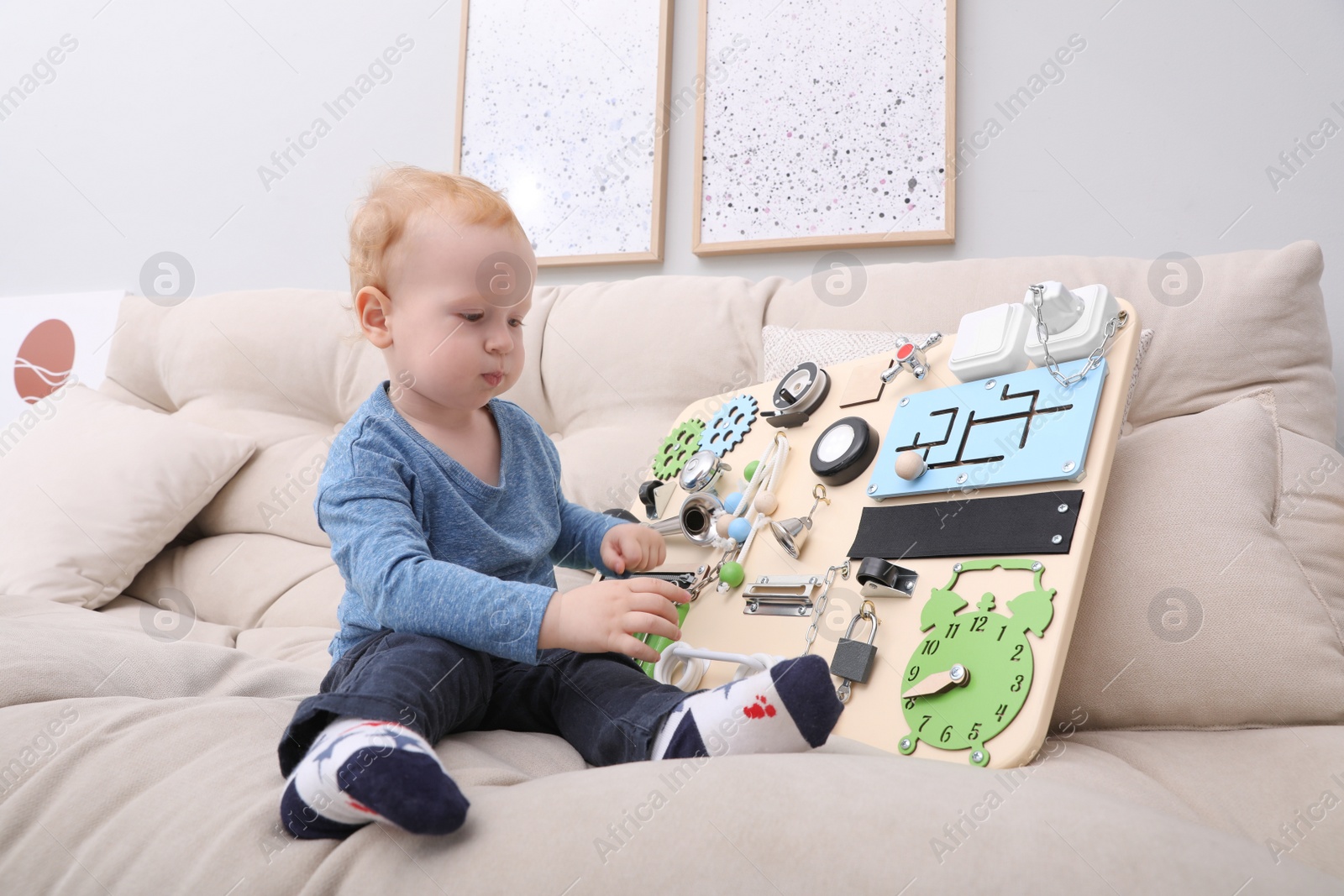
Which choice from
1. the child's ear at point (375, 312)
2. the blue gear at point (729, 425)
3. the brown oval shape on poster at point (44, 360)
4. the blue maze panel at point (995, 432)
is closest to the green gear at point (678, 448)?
the blue gear at point (729, 425)

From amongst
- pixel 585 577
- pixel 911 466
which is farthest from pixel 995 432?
pixel 585 577

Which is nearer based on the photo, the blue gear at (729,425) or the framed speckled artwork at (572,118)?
the blue gear at (729,425)

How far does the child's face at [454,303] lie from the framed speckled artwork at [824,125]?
0.88 metres

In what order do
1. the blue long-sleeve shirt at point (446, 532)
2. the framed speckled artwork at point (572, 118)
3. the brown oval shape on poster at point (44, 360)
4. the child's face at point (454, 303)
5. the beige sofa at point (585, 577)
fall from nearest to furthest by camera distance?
the beige sofa at point (585, 577) < the blue long-sleeve shirt at point (446, 532) < the child's face at point (454, 303) < the framed speckled artwork at point (572, 118) < the brown oval shape on poster at point (44, 360)

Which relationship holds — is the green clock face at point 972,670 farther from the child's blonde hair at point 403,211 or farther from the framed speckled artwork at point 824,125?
the framed speckled artwork at point 824,125

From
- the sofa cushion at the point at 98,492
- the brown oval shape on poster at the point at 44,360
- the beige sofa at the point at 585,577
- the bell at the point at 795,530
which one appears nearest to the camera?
the beige sofa at the point at 585,577

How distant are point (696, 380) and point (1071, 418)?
602mm

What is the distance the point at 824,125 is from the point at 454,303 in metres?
1.01

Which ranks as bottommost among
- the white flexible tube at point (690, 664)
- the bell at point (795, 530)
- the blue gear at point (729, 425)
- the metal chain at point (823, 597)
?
the white flexible tube at point (690, 664)

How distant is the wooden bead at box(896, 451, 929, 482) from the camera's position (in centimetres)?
83

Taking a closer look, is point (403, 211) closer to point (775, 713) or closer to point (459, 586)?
point (459, 586)

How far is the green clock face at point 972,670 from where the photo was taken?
0.66 m

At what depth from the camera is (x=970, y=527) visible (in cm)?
77

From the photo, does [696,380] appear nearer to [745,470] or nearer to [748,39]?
[745,470]
